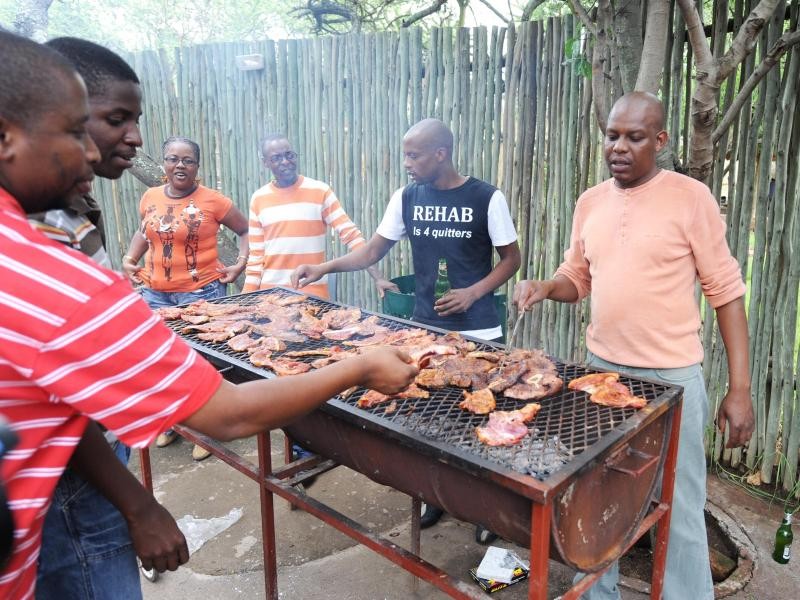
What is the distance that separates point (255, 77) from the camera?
714 centimetres

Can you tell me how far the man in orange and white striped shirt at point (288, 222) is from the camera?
16.7 ft

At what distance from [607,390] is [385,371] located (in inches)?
40.0

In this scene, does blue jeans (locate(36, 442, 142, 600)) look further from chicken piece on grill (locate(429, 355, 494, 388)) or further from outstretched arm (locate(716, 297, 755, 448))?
outstretched arm (locate(716, 297, 755, 448))

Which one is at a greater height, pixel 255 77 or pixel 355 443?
pixel 255 77

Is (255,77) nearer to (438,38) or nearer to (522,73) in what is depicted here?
(438,38)

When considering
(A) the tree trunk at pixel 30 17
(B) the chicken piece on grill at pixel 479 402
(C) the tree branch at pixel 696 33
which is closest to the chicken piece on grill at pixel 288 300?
(B) the chicken piece on grill at pixel 479 402

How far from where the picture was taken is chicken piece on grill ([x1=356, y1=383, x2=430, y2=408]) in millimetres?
2467

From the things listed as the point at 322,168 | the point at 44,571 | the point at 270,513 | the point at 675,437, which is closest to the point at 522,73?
the point at 322,168

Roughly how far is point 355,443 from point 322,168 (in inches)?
186

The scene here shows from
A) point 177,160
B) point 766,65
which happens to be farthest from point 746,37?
point 177,160

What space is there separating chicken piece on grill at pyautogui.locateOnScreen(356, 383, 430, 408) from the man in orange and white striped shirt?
2521 millimetres

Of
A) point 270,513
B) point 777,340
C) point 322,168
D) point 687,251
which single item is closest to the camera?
point 687,251

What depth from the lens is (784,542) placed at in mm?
3588

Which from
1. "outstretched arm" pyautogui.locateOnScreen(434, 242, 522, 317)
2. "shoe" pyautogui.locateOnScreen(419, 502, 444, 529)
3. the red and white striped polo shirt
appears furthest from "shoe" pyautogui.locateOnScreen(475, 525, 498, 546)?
the red and white striped polo shirt
